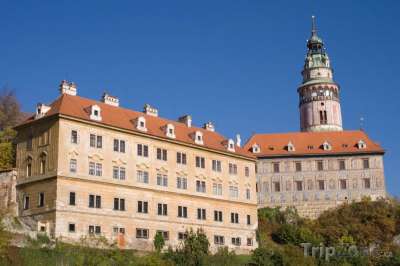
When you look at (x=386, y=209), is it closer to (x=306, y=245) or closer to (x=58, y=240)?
(x=306, y=245)

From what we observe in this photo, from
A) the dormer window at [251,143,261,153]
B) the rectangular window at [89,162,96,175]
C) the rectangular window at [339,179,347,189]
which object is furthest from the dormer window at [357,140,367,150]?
the rectangular window at [89,162,96,175]

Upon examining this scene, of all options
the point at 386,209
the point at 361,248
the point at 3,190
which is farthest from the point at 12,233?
the point at 386,209

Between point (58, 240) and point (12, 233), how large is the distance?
4315mm

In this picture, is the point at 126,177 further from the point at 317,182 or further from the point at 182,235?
the point at 317,182

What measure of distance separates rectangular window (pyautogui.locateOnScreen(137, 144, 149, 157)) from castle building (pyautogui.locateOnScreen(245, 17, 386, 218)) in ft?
84.9

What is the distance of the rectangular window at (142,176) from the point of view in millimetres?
57125

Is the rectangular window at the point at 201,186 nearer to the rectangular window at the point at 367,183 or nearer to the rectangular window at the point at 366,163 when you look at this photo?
the rectangular window at the point at 367,183

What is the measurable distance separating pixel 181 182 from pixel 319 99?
4026 centimetres

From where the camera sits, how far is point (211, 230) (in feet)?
203

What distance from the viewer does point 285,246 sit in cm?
5750

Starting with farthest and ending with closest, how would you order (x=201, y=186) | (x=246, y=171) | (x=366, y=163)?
(x=366, y=163) → (x=246, y=171) → (x=201, y=186)

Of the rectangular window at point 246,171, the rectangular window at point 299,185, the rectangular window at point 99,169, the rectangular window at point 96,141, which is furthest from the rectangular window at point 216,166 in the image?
the rectangular window at point 299,185

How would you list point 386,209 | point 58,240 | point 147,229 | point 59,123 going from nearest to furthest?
1. point 58,240
2. point 59,123
3. point 147,229
4. point 386,209

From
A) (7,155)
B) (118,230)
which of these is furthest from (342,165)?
(7,155)
